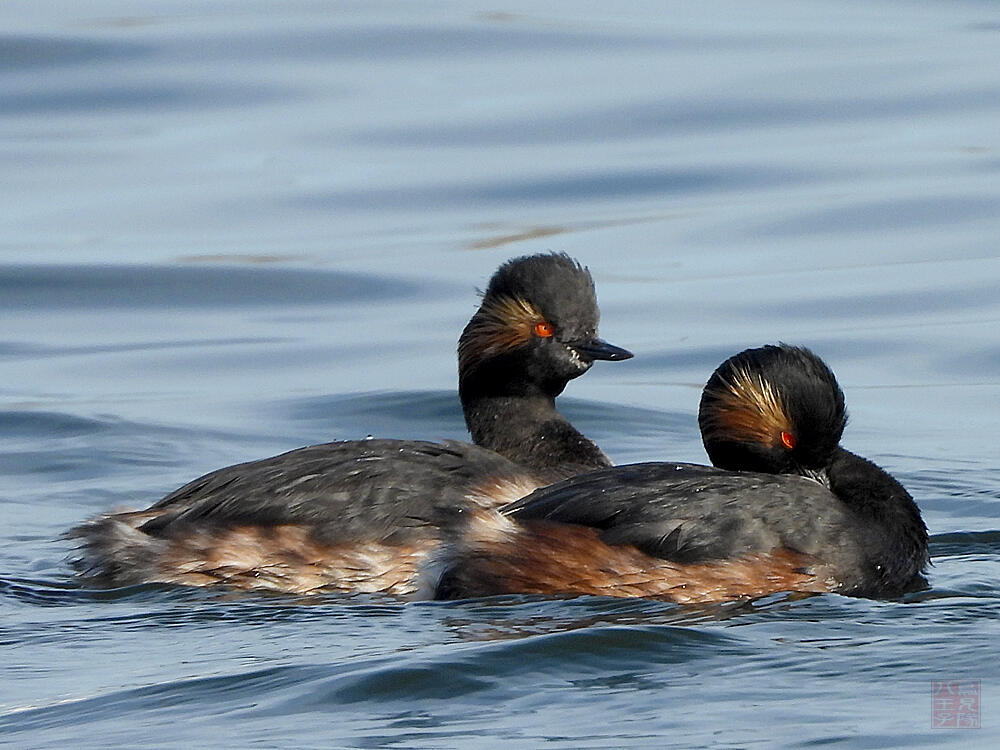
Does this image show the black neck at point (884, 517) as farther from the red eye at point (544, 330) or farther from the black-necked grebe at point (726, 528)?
the red eye at point (544, 330)

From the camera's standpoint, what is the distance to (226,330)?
12609 millimetres

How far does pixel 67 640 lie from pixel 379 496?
119 cm

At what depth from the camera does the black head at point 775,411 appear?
723cm

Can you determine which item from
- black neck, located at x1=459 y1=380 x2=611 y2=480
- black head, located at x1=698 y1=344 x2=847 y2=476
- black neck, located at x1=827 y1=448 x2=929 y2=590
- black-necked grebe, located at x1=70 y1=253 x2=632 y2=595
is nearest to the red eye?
black neck, located at x1=459 y1=380 x2=611 y2=480

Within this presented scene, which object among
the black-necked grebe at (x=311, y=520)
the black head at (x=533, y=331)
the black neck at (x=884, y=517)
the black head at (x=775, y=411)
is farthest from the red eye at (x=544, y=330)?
the black neck at (x=884, y=517)

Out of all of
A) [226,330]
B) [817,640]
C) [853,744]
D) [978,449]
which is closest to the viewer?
[853,744]

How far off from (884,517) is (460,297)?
5966mm

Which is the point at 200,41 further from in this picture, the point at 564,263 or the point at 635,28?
the point at 564,263

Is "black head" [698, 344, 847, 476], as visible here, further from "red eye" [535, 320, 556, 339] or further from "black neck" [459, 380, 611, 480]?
"red eye" [535, 320, 556, 339]

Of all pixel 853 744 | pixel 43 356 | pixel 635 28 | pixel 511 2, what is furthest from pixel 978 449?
pixel 511 2

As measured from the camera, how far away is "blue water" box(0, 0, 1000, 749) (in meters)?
5.84

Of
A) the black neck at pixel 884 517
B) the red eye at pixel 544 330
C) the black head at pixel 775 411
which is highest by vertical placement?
the red eye at pixel 544 330

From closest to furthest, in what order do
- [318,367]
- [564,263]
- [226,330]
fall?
[564,263], [318,367], [226,330]

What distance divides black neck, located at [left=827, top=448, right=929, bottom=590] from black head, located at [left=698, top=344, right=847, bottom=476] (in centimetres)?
10
